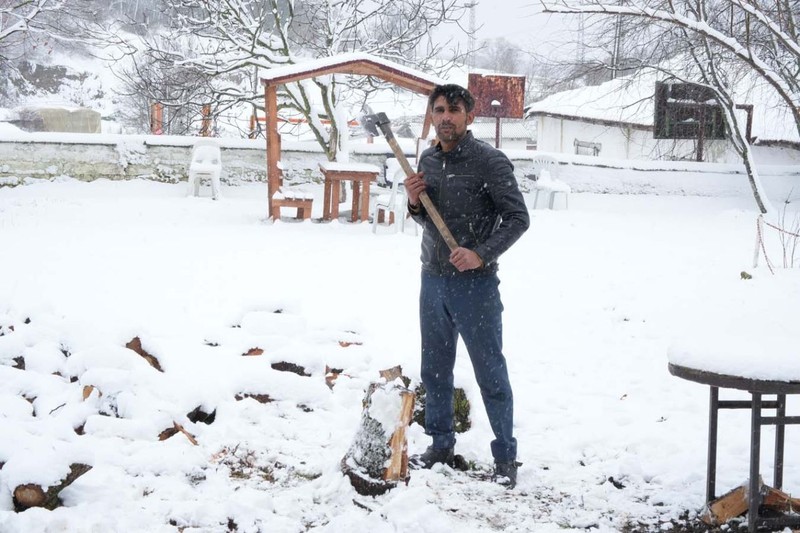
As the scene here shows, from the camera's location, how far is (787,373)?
2533 mm

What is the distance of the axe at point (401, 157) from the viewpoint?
128 inches

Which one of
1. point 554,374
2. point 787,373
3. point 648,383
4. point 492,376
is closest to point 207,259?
point 554,374

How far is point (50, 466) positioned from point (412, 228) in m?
8.37

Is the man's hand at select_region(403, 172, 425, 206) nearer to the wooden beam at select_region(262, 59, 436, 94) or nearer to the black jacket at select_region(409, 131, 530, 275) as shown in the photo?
the black jacket at select_region(409, 131, 530, 275)

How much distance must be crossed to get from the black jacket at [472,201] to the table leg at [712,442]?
944mm

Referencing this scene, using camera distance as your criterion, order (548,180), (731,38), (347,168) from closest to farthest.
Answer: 1. (731,38)
2. (347,168)
3. (548,180)

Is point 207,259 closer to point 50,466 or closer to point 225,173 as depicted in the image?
point 50,466

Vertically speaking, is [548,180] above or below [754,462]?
above

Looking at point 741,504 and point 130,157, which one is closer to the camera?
point 741,504

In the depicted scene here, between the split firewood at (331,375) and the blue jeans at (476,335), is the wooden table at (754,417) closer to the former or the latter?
the blue jeans at (476,335)

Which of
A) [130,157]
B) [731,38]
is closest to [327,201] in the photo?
[130,157]

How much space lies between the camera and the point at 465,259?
3152 mm

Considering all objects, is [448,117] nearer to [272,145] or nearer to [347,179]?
[347,179]

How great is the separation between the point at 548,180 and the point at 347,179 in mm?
5189
